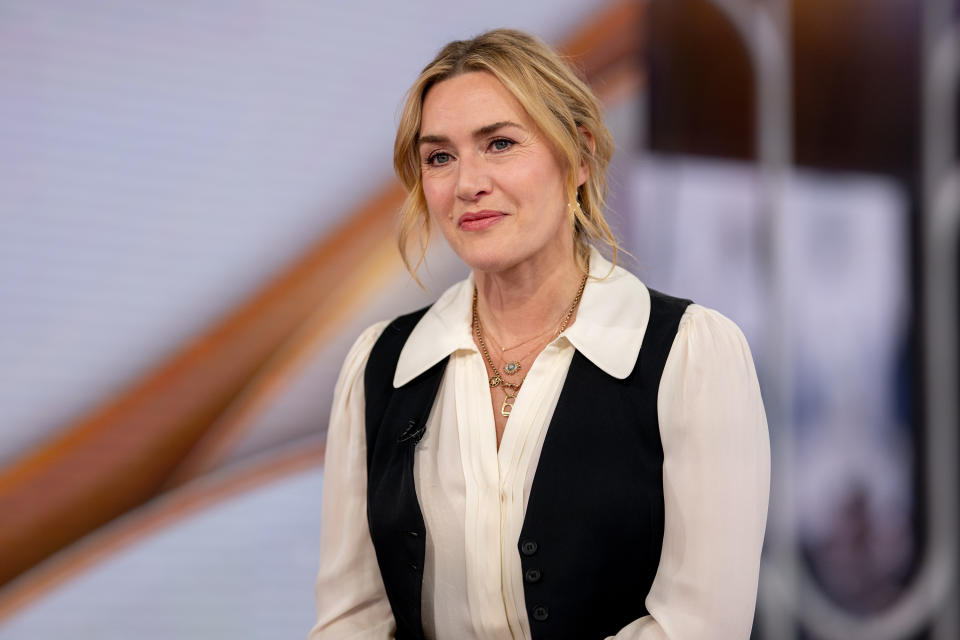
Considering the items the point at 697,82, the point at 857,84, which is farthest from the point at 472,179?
the point at 857,84

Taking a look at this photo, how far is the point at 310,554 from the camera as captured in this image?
7.53 feet

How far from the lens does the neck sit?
1553 millimetres

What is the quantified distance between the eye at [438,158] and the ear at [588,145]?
22 cm

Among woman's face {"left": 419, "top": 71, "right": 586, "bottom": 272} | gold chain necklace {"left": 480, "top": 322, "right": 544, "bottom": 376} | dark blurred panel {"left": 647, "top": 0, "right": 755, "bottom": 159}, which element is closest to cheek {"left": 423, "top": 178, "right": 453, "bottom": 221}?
woman's face {"left": 419, "top": 71, "right": 586, "bottom": 272}

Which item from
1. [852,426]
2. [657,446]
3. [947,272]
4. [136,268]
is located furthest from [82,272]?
[947,272]

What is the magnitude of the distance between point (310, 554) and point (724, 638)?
126 centimetres

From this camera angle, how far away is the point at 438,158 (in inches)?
60.1

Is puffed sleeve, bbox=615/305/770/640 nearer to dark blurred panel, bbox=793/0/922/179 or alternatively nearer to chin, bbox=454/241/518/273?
chin, bbox=454/241/518/273

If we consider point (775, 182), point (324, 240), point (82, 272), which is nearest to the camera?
point (82, 272)

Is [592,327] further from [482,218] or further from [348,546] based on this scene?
[348,546]

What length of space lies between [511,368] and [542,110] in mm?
428

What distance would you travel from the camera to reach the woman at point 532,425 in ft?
4.39

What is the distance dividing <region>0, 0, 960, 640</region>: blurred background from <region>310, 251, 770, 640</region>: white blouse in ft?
1.98

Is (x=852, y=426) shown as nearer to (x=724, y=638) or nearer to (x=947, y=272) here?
(x=947, y=272)
